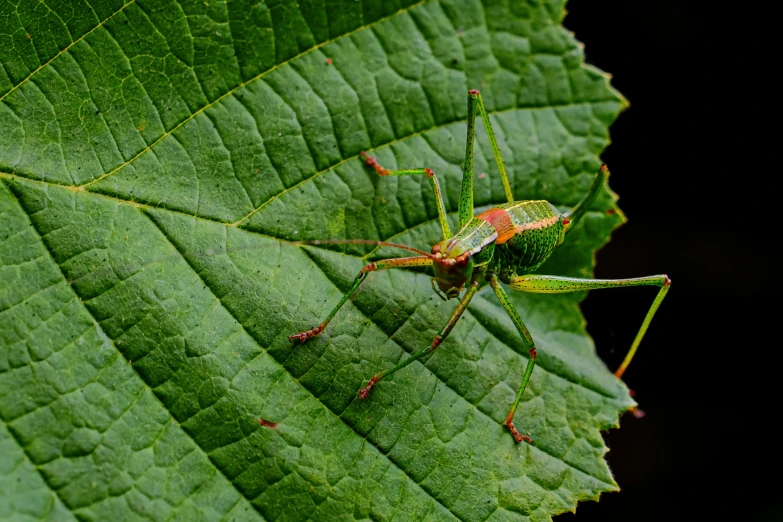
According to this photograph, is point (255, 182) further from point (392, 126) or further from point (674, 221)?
point (674, 221)

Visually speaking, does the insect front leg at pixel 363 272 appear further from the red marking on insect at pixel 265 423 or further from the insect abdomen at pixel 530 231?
the insect abdomen at pixel 530 231

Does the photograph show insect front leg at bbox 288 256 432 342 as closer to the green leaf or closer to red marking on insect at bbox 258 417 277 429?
the green leaf

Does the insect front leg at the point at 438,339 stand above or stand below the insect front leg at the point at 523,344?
above

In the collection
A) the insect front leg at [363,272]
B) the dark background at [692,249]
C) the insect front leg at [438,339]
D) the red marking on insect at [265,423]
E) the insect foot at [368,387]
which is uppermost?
the insect front leg at [363,272]

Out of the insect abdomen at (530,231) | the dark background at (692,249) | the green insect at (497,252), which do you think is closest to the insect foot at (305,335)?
the green insect at (497,252)

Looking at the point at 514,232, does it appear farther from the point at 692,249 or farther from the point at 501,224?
the point at 692,249

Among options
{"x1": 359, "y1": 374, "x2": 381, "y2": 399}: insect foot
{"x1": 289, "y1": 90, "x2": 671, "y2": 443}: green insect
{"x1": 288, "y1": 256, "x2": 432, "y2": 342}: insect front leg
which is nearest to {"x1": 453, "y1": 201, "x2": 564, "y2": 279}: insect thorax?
{"x1": 289, "y1": 90, "x2": 671, "y2": 443}: green insect
